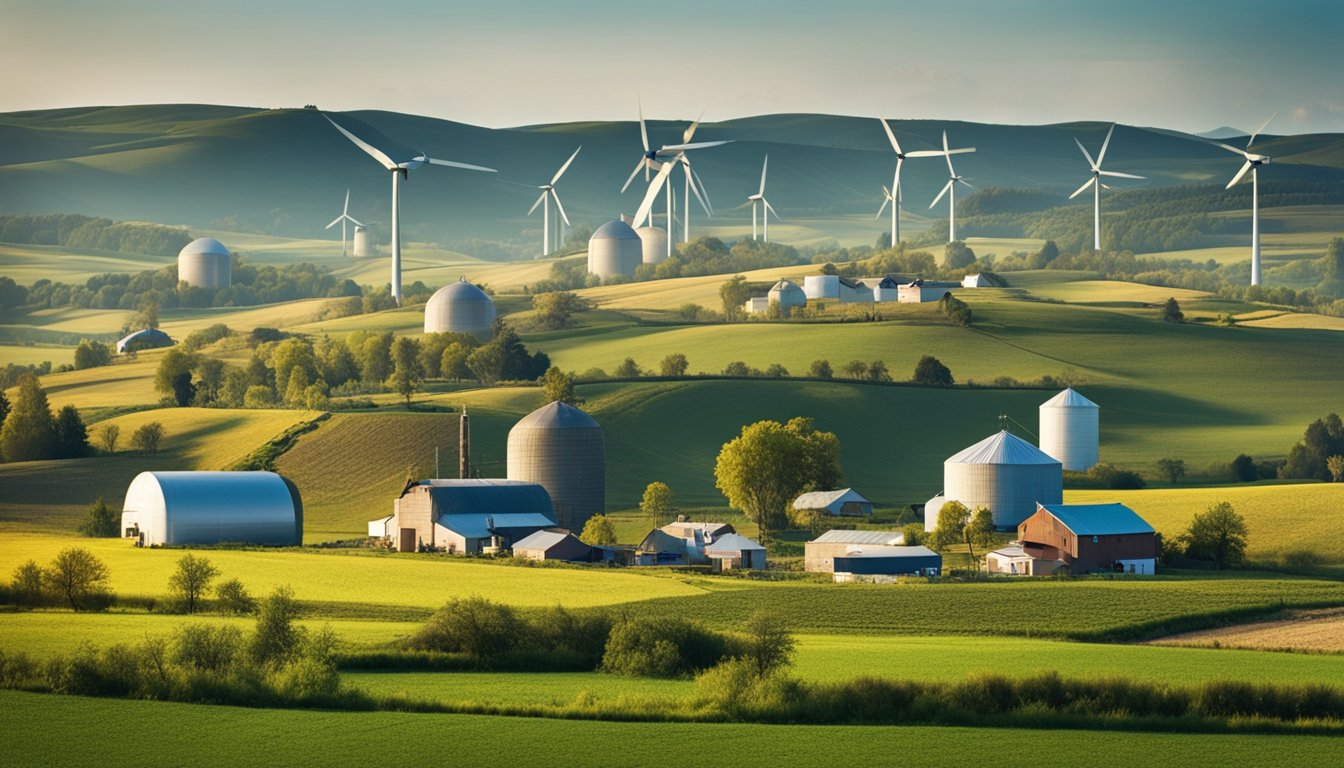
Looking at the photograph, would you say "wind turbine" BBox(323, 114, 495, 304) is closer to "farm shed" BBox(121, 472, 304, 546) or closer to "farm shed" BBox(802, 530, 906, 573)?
"farm shed" BBox(121, 472, 304, 546)

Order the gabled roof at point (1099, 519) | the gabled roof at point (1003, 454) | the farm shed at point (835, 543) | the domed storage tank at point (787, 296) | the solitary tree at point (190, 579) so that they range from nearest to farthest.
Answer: the solitary tree at point (190, 579)
the gabled roof at point (1099, 519)
the farm shed at point (835, 543)
the gabled roof at point (1003, 454)
the domed storage tank at point (787, 296)

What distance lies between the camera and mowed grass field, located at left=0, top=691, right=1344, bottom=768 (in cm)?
3488

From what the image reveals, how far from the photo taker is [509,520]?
295 ft

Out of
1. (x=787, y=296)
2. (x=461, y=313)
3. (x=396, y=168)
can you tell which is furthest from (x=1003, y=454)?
(x=787, y=296)

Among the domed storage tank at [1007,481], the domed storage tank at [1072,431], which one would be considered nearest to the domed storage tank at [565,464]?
the domed storage tank at [1007,481]

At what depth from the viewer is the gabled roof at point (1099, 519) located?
81.1m

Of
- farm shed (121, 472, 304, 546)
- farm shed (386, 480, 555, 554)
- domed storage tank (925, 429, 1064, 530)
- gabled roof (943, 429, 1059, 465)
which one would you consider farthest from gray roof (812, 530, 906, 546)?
farm shed (121, 472, 304, 546)

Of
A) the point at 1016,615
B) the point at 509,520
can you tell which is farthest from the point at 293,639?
the point at 509,520

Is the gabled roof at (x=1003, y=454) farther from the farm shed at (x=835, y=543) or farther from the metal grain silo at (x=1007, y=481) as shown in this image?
the farm shed at (x=835, y=543)

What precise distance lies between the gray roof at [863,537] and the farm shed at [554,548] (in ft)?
34.6

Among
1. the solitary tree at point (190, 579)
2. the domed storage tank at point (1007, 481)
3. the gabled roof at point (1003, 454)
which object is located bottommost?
the solitary tree at point (190, 579)

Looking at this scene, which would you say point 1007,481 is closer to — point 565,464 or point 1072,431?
point 1072,431

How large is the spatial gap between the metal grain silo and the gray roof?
21.0 feet

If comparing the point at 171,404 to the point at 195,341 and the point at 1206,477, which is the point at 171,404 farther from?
the point at 1206,477
